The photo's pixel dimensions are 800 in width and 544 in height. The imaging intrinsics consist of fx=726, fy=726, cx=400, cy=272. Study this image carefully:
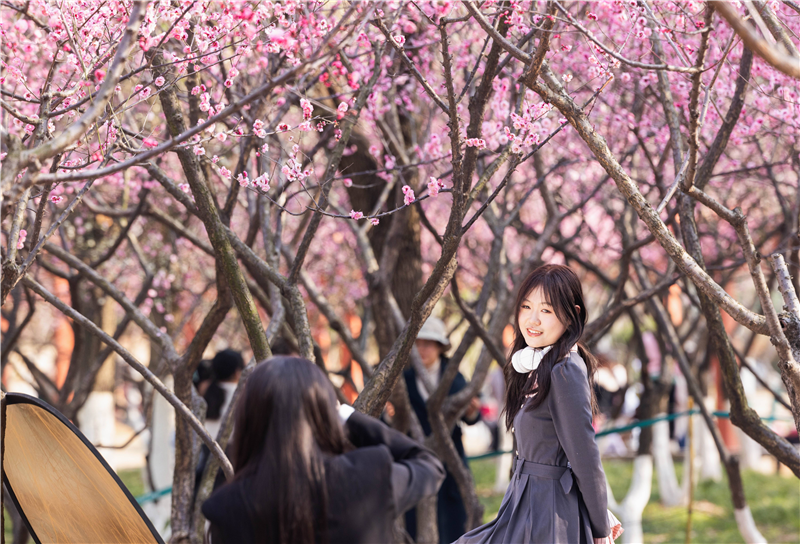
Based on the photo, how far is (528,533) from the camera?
2.45m

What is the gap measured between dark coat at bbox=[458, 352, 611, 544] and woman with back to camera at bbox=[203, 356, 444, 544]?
0.73 m

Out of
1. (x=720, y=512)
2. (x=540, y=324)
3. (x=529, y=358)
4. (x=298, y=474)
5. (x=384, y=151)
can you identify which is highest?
(x=384, y=151)

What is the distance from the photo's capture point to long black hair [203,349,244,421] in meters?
4.86

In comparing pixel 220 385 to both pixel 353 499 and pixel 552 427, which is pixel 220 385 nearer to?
pixel 552 427

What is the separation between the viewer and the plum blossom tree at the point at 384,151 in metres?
2.65

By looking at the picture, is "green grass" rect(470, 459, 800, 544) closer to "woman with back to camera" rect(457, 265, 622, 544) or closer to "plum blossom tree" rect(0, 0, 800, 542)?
"plum blossom tree" rect(0, 0, 800, 542)

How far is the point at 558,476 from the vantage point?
99.2 inches

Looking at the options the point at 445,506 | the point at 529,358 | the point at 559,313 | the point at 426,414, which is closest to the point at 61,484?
the point at 529,358

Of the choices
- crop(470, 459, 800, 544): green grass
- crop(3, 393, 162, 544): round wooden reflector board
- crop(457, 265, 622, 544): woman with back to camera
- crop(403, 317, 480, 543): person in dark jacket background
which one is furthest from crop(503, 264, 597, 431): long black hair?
crop(470, 459, 800, 544): green grass

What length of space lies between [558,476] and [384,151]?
10.6 feet

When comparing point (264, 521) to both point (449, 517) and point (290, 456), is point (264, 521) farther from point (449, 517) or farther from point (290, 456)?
point (449, 517)

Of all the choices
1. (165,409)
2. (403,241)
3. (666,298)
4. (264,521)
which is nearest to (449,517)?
(403,241)

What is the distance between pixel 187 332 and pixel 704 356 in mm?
7298

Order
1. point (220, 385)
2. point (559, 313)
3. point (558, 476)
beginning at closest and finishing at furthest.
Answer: point (558, 476) → point (559, 313) → point (220, 385)
